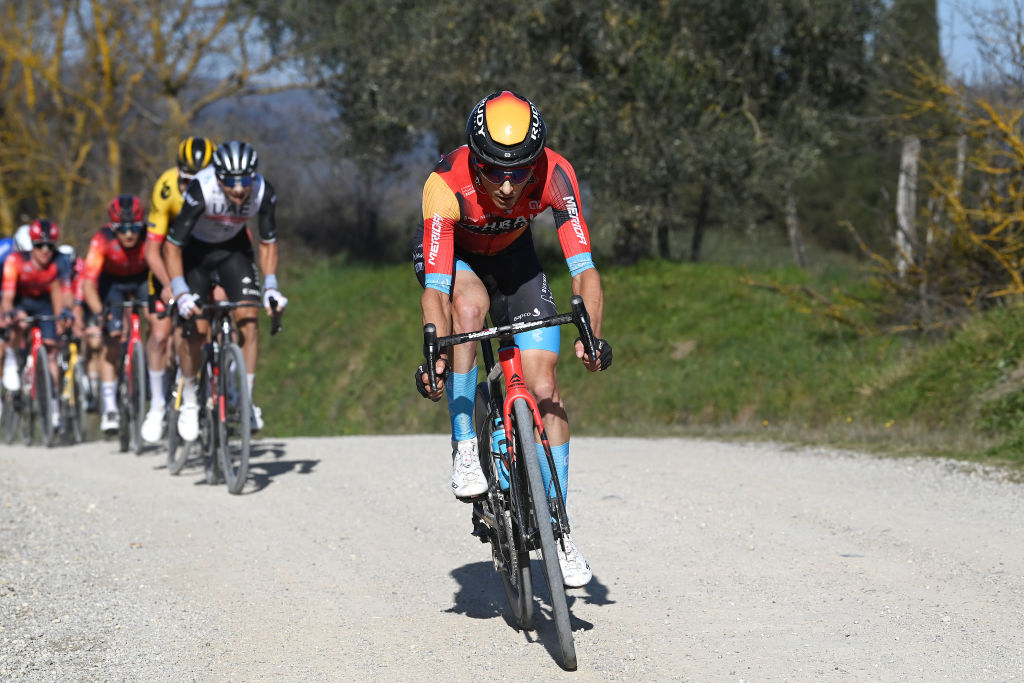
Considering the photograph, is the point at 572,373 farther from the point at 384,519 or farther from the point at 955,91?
the point at 384,519

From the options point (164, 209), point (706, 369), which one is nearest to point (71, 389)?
point (164, 209)

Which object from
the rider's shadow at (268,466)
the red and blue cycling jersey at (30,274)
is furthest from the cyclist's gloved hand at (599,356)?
→ the red and blue cycling jersey at (30,274)

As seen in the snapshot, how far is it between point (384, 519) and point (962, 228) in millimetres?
8157

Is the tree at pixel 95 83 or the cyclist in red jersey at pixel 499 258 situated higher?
the tree at pixel 95 83

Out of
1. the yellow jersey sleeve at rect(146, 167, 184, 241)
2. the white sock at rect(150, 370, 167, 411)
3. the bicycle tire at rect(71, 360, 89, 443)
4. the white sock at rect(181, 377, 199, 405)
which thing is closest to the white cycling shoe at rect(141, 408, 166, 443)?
the white sock at rect(150, 370, 167, 411)

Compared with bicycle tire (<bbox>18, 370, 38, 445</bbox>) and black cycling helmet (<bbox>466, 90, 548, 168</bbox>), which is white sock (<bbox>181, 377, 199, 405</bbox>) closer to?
bicycle tire (<bbox>18, 370, 38, 445</bbox>)

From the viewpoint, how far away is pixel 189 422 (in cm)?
955

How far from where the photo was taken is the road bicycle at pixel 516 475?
448cm

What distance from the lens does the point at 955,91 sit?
12898mm

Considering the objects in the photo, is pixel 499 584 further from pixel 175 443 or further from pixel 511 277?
pixel 175 443

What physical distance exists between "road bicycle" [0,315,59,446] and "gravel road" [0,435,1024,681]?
4.08 meters

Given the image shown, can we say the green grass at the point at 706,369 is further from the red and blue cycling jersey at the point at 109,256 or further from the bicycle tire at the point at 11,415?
the bicycle tire at the point at 11,415

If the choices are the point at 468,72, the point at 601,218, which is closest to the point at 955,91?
the point at 601,218

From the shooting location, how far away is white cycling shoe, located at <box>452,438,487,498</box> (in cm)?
509
